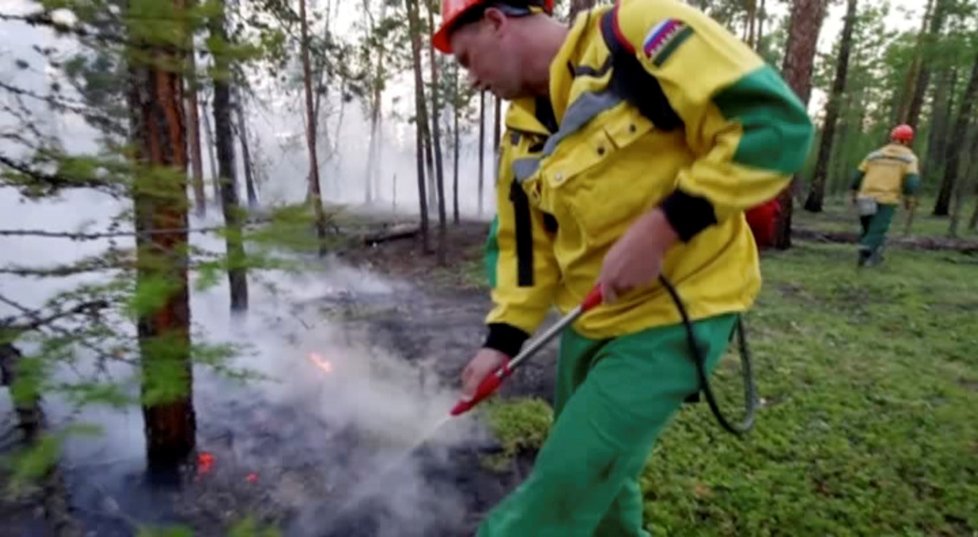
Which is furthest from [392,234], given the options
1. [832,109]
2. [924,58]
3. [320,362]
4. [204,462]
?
[924,58]

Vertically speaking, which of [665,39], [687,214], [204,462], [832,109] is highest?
[832,109]

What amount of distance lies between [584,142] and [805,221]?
729 inches

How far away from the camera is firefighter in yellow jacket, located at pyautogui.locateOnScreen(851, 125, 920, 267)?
9.66 metres

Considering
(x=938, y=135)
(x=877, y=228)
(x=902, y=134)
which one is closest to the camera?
(x=902, y=134)

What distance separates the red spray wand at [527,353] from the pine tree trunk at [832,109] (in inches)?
709

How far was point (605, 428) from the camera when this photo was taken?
166 cm

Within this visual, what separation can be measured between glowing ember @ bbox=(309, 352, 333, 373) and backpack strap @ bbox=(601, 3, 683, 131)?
636cm

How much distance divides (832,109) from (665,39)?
797 inches

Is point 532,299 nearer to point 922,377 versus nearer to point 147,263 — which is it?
point 147,263

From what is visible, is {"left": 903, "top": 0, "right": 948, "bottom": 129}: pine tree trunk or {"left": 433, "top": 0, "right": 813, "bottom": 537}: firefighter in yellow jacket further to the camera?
{"left": 903, "top": 0, "right": 948, "bottom": 129}: pine tree trunk

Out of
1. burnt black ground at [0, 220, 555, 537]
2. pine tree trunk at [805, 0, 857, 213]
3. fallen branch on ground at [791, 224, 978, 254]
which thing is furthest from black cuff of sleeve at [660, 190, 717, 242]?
pine tree trunk at [805, 0, 857, 213]

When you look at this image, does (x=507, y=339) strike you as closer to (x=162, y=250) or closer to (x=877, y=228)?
(x=162, y=250)

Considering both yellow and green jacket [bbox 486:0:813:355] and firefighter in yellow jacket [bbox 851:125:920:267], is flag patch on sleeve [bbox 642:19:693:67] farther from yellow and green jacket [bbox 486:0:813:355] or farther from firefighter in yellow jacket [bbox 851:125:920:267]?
firefighter in yellow jacket [bbox 851:125:920:267]

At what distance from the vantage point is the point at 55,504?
175 centimetres
